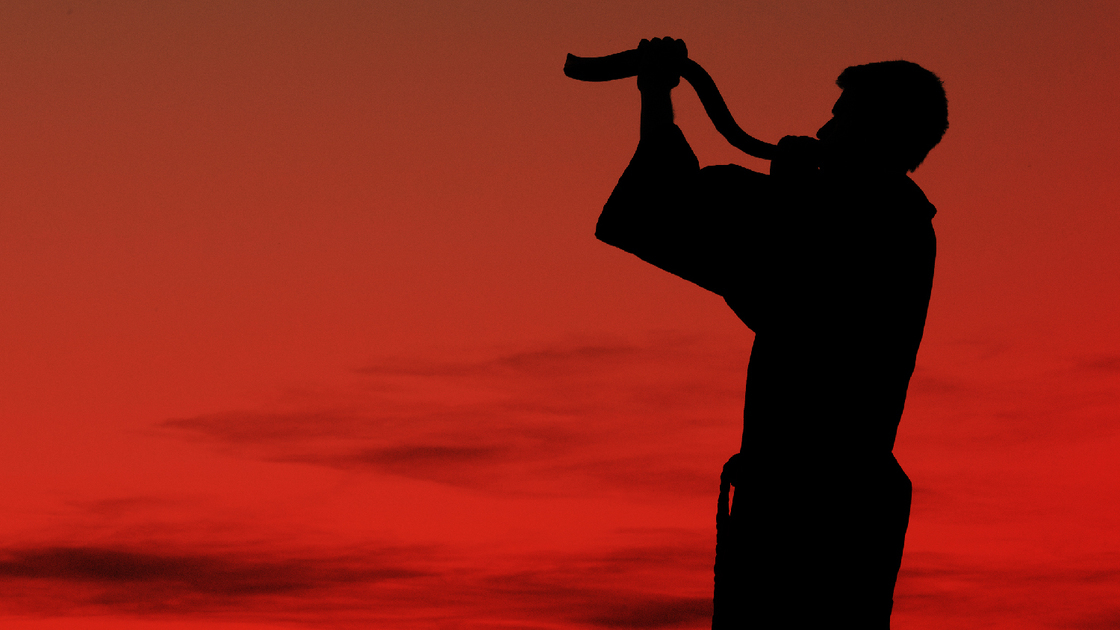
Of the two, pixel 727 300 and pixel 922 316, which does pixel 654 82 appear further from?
pixel 922 316

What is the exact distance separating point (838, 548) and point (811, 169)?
4.48 ft

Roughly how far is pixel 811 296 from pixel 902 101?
80cm

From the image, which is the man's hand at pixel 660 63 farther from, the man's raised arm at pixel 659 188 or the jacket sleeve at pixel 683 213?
the jacket sleeve at pixel 683 213

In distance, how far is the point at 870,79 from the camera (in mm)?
4414

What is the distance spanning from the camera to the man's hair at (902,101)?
4398 mm

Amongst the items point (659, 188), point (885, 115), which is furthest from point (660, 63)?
point (885, 115)

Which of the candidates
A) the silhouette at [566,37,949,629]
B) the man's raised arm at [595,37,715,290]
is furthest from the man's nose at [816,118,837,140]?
the man's raised arm at [595,37,715,290]

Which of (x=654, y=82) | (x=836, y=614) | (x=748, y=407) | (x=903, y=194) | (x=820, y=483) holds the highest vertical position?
(x=654, y=82)

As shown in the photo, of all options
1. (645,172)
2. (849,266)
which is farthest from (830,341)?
(645,172)

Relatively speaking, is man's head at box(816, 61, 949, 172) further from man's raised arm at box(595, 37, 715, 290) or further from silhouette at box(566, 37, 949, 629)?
man's raised arm at box(595, 37, 715, 290)

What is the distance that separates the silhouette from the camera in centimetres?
412

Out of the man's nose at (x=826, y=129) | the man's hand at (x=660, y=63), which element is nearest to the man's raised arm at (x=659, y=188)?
the man's hand at (x=660, y=63)

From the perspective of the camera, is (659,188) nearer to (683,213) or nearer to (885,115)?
(683,213)

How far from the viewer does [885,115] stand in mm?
4402
